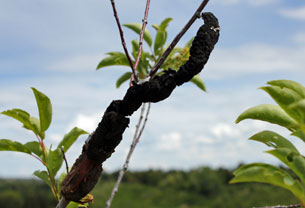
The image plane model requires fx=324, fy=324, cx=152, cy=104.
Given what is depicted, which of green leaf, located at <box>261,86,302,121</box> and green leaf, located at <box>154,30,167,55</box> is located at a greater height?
green leaf, located at <box>154,30,167,55</box>

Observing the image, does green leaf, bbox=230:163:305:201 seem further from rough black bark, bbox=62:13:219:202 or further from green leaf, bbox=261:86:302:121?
rough black bark, bbox=62:13:219:202

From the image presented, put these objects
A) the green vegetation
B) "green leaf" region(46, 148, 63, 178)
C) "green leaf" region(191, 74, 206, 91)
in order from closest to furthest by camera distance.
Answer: "green leaf" region(46, 148, 63, 178), "green leaf" region(191, 74, 206, 91), the green vegetation

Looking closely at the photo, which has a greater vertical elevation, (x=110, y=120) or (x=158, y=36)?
(x=158, y=36)

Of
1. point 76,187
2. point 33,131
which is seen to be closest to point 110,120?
point 76,187

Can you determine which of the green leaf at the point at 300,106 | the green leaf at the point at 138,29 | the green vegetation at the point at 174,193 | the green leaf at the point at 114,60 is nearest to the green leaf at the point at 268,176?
the green leaf at the point at 300,106

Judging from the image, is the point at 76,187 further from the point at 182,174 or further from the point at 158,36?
the point at 182,174

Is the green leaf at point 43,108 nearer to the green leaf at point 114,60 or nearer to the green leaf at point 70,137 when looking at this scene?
the green leaf at point 70,137

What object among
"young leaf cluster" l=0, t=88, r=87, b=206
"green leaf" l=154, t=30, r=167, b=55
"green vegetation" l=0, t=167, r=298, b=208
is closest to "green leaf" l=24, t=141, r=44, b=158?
"young leaf cluster" l=0, t=88, r=87, b=206

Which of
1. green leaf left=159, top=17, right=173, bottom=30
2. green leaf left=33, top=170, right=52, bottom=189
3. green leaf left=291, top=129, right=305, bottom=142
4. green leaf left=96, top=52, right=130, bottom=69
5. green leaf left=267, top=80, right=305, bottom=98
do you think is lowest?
green leaf left=33, top=170, right=52, bottom=189
